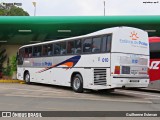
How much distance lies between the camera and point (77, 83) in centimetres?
1752

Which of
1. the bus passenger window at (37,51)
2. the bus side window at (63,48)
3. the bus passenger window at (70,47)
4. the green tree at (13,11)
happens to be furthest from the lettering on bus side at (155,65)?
the green tree at (13,11)

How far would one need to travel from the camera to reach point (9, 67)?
102 feet

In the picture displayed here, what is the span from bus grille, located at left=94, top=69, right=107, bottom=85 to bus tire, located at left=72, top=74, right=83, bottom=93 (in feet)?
4.30

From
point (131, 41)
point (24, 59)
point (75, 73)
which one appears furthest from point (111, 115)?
point (24, 59)

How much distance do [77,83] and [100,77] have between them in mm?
2257

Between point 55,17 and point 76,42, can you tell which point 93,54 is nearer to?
point 76,42

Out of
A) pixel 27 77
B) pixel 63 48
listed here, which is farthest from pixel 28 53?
pixel 63 48

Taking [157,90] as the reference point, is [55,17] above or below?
above

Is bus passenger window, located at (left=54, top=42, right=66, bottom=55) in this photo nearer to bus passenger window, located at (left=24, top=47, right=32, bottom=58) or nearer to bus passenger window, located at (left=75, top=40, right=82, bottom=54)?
bus passenger window, located at (left=75, top=40, right=82, bottom=54)

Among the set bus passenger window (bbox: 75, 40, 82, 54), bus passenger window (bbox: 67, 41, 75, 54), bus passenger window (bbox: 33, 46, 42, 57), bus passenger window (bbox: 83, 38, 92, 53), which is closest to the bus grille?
bus passenger window (bbox: 83, 38, 92, 53)

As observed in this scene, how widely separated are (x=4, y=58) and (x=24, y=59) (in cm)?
793

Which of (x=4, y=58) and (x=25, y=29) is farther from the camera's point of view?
(x=4, y=58)

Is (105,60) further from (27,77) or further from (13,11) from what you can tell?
(13,11)

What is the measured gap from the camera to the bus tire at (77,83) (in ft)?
55.9
